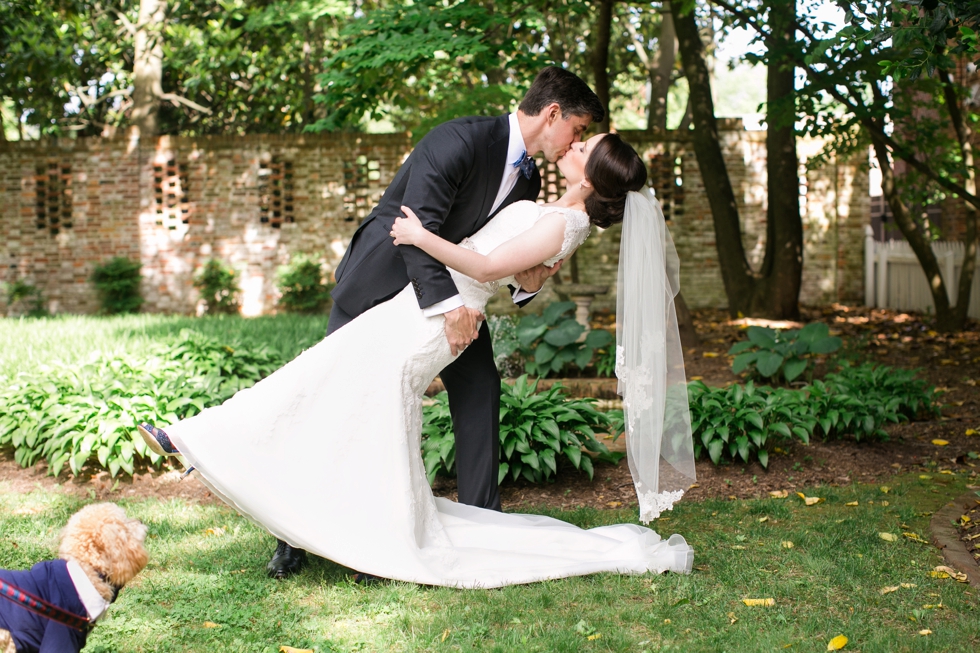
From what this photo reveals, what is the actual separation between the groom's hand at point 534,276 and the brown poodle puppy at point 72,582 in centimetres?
191

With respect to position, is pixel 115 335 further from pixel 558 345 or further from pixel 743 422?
pixel 743 422

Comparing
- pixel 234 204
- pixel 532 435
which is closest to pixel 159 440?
pixel 532 435

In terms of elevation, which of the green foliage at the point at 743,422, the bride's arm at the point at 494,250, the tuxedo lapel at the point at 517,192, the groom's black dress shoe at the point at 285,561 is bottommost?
the groom's black dress shoe at the point at 285,561

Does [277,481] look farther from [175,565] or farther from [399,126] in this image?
[399,126]

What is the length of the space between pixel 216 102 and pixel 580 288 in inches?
456

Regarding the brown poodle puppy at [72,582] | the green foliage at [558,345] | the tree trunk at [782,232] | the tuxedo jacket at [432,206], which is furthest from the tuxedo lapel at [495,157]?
the tree trunk at [782,232]

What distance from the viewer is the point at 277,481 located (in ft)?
10.5

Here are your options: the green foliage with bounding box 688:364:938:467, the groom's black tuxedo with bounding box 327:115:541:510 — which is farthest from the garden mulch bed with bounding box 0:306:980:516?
the groom's black tuxedo with bounding box 327:115:541:510

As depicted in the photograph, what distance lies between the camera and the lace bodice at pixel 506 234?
3.40m

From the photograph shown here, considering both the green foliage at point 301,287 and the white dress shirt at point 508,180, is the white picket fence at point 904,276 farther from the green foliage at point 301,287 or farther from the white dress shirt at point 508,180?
the white dress shirt at point 508,180

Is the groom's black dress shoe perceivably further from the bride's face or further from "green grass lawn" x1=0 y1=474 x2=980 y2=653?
the bride's face

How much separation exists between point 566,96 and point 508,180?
420 millimetres

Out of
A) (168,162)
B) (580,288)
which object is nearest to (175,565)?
(580,288)

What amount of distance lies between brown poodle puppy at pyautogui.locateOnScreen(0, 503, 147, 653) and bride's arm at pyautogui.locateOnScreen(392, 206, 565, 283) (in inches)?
58.6
